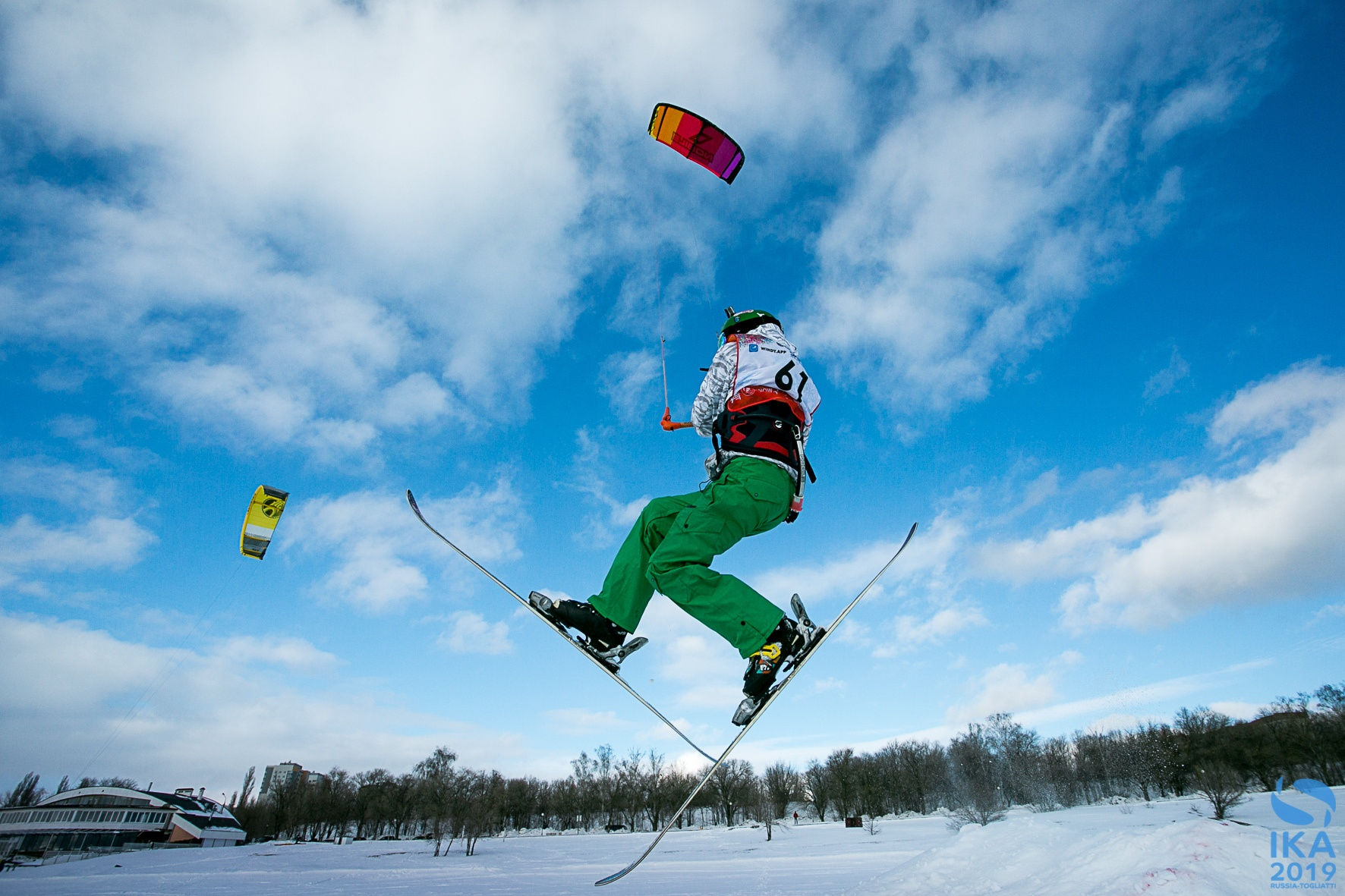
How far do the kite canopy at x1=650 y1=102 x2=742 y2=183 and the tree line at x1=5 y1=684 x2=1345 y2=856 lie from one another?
60797 mm

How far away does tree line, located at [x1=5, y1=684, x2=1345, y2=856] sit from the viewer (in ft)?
190

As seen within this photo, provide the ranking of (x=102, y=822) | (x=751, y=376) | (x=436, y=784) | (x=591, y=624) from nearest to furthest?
(x=591, y=624), (x=751, y=376), (x=102, y=822), (x=436, y=784)

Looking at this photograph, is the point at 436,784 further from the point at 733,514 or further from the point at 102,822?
the point at 733,514

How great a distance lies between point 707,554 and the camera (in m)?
3.35

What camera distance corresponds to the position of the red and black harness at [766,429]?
3.54 meters

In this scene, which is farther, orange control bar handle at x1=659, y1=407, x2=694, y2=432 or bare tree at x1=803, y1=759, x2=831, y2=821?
bare tree at x1=803, y1=759, x2=831, y2=821

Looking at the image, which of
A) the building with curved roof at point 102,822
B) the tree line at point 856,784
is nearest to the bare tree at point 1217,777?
the tree line at point 856,784

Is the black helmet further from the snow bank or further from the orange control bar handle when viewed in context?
the snow bank

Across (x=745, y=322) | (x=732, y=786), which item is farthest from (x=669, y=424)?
(x=732, y=786)

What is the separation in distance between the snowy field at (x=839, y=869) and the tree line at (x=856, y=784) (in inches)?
1203

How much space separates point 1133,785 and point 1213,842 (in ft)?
295

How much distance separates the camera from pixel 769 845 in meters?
31.3

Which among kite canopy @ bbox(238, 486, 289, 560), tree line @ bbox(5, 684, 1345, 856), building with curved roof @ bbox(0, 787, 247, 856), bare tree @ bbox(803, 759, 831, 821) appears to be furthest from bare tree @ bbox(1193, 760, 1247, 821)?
building with curved roof @ bbox(0, 787, 247, 856)

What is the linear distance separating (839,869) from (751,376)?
17.1 metres
